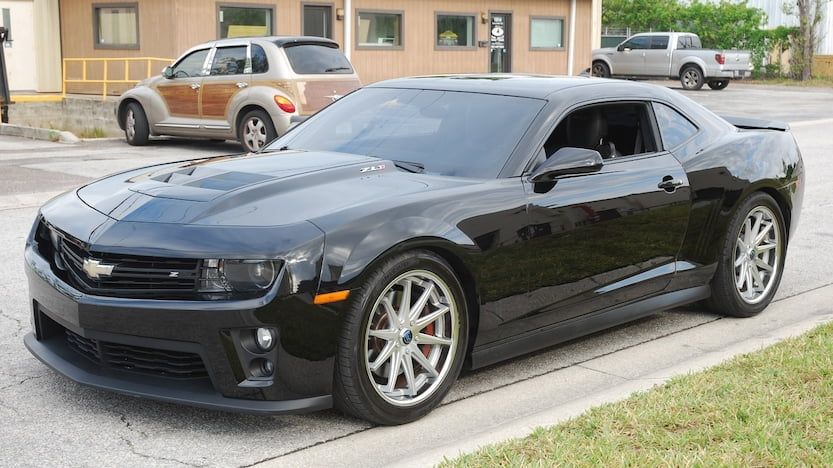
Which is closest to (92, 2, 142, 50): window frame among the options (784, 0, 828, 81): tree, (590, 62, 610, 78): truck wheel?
(590, 62, 610, 78): truck wheel

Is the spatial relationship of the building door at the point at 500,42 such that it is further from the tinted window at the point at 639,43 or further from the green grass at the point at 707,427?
the green grass at the point at 707,427

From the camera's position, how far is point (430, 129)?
576 cm

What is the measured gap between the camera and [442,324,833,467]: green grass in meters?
4.03

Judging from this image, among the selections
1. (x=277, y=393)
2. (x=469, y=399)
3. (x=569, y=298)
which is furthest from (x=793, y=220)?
(x=277, y=393)

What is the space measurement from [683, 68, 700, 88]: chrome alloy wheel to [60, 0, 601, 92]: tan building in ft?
16.5

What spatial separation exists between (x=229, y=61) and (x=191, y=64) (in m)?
0.80

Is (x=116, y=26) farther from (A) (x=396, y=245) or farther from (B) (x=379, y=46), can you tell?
(A) (x=396, y=245)

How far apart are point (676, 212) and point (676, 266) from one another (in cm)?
30

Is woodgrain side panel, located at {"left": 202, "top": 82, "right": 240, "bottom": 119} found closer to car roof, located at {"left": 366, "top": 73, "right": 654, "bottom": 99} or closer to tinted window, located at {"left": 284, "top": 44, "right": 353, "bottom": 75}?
tinted window, located at {"left": 284, "top": 44, "right": 353, "bottom": 75}

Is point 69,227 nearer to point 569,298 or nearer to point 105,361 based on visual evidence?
point 105,361

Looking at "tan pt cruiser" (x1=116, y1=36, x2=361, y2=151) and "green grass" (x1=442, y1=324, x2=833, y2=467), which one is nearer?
"green grass" (x1=442, y1=324, x2=833, y2=467)

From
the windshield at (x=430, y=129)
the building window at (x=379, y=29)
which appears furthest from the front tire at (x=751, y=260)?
the building window at (x=379, y=29)

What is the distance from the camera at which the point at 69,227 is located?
485 cm

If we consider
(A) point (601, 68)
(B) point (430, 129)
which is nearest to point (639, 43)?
(A) point (601, 68)
